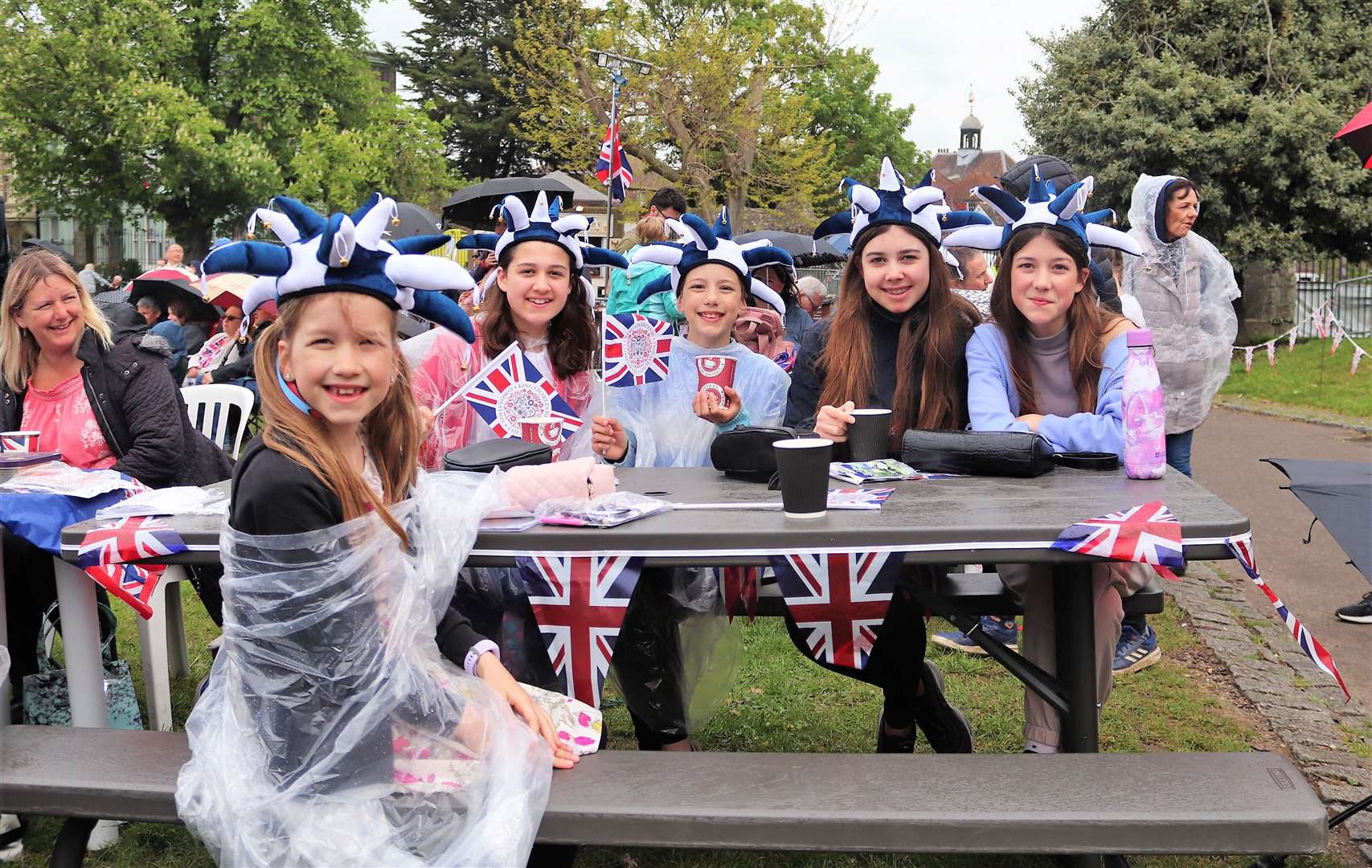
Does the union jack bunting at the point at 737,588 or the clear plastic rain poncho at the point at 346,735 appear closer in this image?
the clear plastic rain poncho at the point at 346,735

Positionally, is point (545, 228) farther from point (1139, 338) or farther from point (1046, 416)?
point (1139, 338)

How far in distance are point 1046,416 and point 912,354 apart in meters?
0.49

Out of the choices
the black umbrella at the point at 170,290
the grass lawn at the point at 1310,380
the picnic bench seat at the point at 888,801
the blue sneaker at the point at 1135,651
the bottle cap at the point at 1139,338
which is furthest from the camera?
the grass lawn at the point at 1310,380

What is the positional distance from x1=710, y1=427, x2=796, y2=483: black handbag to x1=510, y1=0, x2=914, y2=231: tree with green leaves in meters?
25.6

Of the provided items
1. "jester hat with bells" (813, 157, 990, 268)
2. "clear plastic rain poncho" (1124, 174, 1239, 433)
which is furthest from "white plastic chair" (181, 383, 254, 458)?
"clear plastic rain poncho" (1124, 174, 1239, 433)

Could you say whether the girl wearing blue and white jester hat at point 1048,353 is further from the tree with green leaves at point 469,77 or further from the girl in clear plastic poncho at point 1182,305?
the tree with green leaves at point 469,77

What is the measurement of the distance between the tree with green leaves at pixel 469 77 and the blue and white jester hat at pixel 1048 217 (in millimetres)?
45060

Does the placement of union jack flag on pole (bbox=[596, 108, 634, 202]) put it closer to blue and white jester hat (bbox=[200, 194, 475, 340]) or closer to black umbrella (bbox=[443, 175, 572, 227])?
black umbrella (bbox=[443, 175, 572, 227])

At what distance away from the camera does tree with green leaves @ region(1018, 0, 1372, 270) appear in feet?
64.2

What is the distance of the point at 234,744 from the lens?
7.92 ft

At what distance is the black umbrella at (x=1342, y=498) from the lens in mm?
2523

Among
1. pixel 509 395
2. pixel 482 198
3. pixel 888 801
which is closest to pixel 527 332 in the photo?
pixel 509 395

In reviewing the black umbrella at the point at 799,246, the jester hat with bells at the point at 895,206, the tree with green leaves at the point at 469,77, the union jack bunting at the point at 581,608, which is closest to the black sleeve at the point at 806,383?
the jester hat with bells at the point at 895,206

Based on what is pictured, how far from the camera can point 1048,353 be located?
361cm
